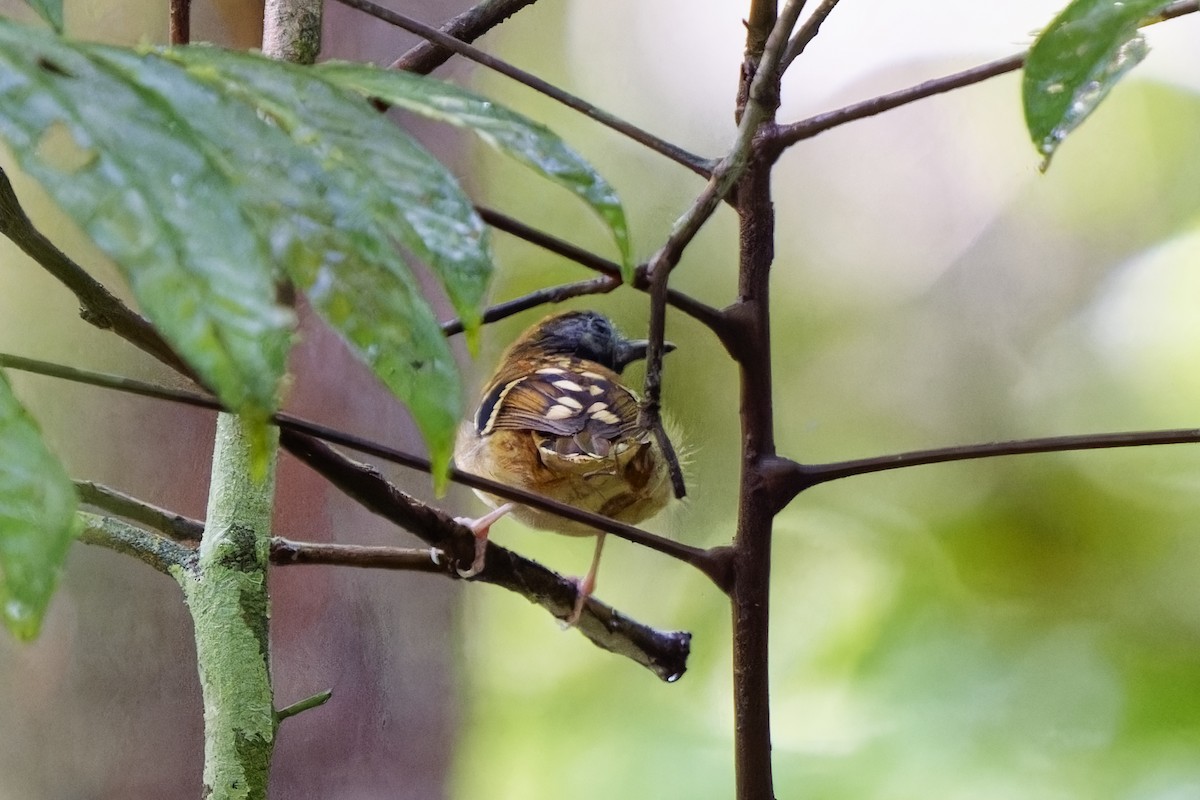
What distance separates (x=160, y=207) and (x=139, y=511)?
0.66 meters

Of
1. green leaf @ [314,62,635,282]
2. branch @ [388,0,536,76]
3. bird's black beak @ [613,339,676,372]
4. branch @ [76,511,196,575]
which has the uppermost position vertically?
bird's black beak @ [613,339,676,372]

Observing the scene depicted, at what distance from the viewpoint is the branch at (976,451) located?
Result: 633 mm

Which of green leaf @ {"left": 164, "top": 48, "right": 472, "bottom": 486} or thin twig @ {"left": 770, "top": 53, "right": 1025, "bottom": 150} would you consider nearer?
green leaf @ {"left": 164, "top": 48, "right": 472, "bottom": 486}

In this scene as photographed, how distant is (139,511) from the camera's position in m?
0.82

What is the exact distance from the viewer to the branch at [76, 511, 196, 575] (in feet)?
2.72

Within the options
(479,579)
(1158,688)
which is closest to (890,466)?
(479,579)

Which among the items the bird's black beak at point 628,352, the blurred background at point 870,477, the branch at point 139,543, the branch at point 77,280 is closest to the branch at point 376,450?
the branch at point 77,280

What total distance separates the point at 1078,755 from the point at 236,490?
112cm

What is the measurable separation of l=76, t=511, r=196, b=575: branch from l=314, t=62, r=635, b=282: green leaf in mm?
595

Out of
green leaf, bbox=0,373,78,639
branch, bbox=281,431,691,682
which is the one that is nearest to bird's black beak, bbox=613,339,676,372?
branch, bbox=281,431,691,682

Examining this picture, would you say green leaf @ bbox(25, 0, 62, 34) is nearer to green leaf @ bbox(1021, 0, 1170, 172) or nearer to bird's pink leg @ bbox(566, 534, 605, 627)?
green leaf @ bbox(1021, 0, 1170, 172)

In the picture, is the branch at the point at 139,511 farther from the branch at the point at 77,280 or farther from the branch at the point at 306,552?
the branch at the point at 77,280

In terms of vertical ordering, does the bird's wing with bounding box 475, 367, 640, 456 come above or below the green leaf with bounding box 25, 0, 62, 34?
above

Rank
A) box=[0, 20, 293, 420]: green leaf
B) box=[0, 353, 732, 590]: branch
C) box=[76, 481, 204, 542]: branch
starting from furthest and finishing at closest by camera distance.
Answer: box=[76, 481, 204, 542]: branch, box=[0, 353, 732, 590]: branch, box=[0, 20, 293, 420]: green leaf
